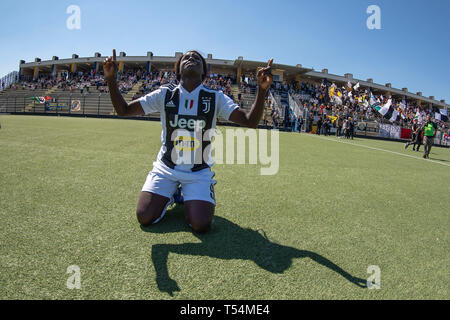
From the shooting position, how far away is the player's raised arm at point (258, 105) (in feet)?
8.13

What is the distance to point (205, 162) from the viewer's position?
2977 millimetres

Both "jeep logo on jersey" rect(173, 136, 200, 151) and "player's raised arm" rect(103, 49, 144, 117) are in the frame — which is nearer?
"player's raised arm" rect(103, 49, 144, 117)

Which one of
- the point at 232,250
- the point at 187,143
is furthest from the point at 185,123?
the point at 232,250

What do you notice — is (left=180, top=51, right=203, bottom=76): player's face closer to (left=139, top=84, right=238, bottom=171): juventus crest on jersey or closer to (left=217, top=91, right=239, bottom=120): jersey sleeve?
(left=139, top=84, right=238, bottom=171): juventus crest on jersey

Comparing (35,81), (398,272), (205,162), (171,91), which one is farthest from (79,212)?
(35,81)

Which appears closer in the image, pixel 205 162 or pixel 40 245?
pixel 40 245

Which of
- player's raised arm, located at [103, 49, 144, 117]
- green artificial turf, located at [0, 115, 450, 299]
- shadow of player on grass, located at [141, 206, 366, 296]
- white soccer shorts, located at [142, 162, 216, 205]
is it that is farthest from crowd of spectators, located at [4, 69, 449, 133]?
shadow of player on grass, located at [141, 206, 366, 296]

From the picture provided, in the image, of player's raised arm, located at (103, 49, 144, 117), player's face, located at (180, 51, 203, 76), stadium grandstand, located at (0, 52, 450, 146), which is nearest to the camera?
player's raised arm, located at (103, 49, 144, 117)

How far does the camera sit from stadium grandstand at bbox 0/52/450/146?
28.1 m

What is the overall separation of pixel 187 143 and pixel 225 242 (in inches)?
47.2

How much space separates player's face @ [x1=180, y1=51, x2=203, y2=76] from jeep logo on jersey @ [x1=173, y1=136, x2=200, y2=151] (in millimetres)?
731

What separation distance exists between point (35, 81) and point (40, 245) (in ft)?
182

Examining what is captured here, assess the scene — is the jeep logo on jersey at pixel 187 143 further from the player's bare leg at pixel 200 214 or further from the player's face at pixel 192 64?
the player's face at pixel 192 64
